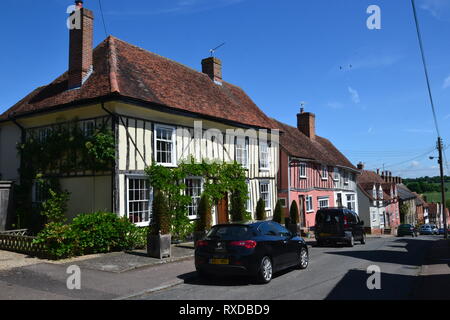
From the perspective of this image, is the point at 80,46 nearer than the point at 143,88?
Yes

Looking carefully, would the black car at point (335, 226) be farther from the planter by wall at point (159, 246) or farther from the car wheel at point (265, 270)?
the car wheel at point (265, 270)

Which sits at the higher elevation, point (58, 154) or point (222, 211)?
point (58, 154)

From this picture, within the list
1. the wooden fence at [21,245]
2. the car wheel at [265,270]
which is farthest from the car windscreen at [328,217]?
the wooden fence at [21,245]

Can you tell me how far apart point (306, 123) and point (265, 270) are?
89.2 feet

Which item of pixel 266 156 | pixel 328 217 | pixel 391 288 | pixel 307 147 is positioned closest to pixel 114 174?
pixel 391 288

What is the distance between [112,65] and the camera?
15.6 m

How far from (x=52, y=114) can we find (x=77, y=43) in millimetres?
3026

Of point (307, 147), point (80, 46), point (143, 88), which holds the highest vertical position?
point (80, 46)

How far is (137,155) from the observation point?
1449cm

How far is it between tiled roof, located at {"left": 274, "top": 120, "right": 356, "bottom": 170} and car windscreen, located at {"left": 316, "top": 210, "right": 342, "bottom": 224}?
7.83 metres

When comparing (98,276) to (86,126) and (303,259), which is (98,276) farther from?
(86,126)

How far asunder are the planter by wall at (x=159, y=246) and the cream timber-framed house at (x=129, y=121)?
1.92 meters

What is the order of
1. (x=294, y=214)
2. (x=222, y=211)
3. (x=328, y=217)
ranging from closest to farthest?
(x=328, y=217)
(x=222, y=211)
(x=294, y=214)

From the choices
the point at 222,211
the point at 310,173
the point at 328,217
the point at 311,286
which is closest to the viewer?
the point at 311,286
